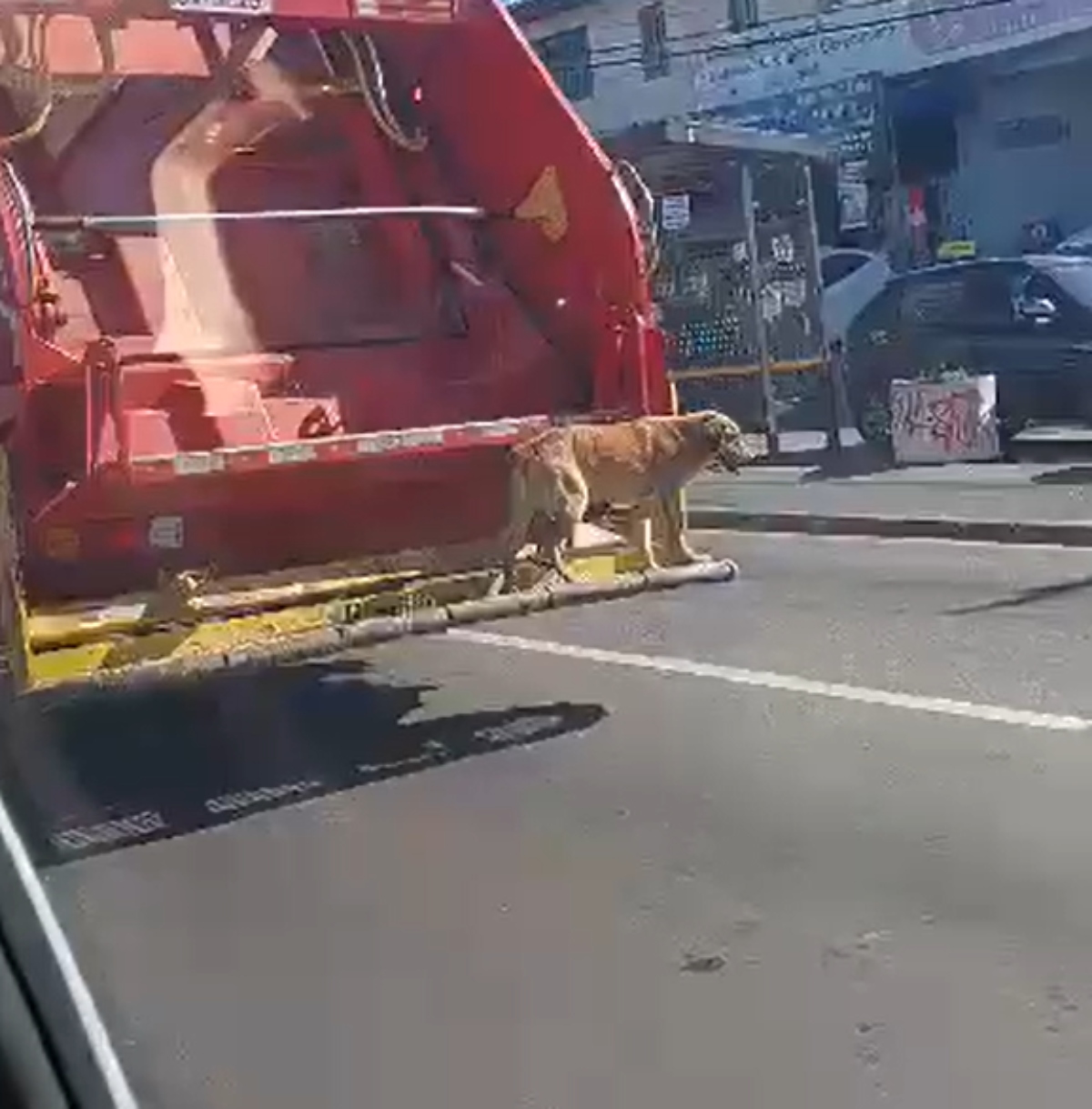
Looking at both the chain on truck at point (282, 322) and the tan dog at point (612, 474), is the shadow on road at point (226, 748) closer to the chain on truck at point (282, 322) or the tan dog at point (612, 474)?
the chain on truck at point (282, 322)

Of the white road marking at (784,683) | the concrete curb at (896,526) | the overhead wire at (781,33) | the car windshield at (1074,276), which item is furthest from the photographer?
the overhead wire at (781,33)

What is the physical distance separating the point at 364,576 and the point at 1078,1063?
136 inches

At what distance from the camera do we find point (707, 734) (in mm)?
6836

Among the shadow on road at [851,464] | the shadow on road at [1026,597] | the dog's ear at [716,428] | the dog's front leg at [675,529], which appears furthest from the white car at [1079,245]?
the dog's front leg at [675,529]

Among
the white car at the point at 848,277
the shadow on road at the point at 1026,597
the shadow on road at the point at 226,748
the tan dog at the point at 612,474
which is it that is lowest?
the shadow on road at the point at 1026,597

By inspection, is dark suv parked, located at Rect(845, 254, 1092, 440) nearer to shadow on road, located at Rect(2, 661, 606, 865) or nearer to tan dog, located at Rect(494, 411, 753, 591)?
tan dog, located at Rect(494, 411, 753, 591)

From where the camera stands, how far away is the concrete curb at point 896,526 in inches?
447

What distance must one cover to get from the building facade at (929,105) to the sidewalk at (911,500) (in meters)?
17.0

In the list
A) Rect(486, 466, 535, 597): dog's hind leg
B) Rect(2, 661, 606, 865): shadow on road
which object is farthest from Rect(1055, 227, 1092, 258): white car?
Rect(486, 466, 535, 597): dog's hind leg

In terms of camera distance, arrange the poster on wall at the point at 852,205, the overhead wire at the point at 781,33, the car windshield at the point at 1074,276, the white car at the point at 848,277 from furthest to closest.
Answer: the poster on wall at the point at 852,205 < the overhead wire at the point at 781,33 < the white car at the point at 848,277 < the car windshield at the point at 1074,276

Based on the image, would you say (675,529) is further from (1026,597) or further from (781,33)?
(781,33)

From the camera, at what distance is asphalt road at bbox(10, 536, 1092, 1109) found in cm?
404

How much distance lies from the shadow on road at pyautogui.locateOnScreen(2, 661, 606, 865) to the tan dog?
25.5 inches

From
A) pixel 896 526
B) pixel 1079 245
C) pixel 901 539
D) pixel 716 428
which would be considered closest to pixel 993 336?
pixel 896 526
